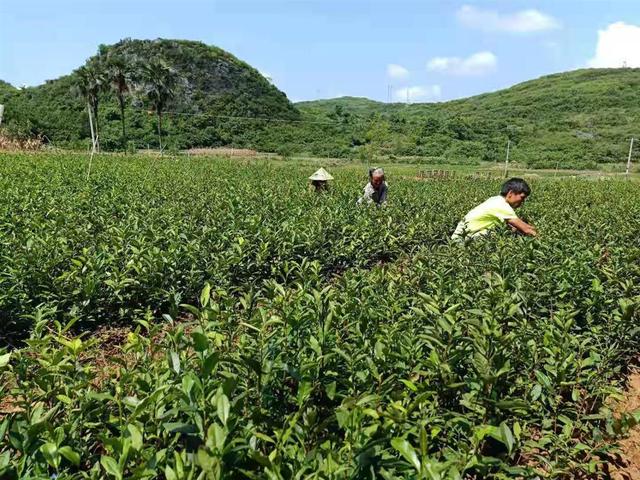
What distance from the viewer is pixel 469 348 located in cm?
250

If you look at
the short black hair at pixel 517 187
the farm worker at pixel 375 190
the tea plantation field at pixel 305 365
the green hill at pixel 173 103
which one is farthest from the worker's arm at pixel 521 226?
the green hill at pixel 173 103

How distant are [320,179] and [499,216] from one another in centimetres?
569

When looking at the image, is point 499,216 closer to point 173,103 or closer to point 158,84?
point 158,84

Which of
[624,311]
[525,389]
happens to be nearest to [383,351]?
[525,389]

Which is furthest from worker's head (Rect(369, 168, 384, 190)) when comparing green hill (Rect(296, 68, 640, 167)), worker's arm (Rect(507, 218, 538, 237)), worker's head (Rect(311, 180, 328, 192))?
green hill (Rect(296, 68, 640, 167))

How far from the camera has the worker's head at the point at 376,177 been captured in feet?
27.6

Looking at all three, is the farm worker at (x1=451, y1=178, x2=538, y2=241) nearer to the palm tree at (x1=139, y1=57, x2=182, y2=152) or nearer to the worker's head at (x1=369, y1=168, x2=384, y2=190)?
the worker's head at (x1=369, y1=168, x2=384, y2=190)

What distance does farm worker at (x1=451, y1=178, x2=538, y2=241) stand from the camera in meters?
5.75

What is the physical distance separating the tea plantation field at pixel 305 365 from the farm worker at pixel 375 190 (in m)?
3.01

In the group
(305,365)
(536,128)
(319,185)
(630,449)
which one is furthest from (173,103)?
(305,365)

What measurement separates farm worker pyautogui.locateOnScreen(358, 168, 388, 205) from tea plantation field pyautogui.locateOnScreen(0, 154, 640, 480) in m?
3.01

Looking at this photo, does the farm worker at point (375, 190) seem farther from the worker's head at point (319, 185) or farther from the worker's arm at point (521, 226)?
the worker's arm at point (521, 226)

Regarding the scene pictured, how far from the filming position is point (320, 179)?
1103 centimetres

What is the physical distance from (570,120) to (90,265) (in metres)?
68.8
